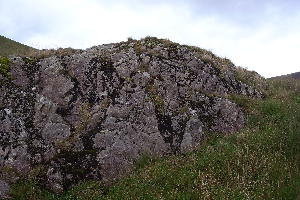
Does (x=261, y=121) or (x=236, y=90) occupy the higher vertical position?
(x=236, y=90)

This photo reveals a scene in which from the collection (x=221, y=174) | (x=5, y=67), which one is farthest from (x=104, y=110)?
(x=221, y=174)

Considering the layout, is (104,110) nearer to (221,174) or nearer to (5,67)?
(5,67)

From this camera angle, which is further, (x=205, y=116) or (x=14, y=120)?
(x=205, y=116)

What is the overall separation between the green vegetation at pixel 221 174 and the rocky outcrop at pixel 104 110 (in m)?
0.58

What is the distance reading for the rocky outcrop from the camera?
42.8 feet

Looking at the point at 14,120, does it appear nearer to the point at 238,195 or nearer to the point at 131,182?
the point at 131,182

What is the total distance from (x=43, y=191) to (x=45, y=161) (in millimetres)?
1187

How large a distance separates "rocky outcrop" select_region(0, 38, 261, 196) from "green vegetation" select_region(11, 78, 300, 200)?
1.90 ft

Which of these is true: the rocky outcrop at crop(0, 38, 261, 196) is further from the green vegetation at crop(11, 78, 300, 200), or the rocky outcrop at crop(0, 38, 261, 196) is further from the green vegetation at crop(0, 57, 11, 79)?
the green vegetation at crop(11, 78, 300, 200)

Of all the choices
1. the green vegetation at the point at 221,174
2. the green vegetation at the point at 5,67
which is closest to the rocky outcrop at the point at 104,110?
the green vegetation at the point at 5,67

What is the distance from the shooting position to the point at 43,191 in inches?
476

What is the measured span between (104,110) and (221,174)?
205 inches

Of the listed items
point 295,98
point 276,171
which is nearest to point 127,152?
point 276,171

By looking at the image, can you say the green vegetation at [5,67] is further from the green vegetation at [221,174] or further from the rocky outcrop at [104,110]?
the green vegetation at [221,174]
